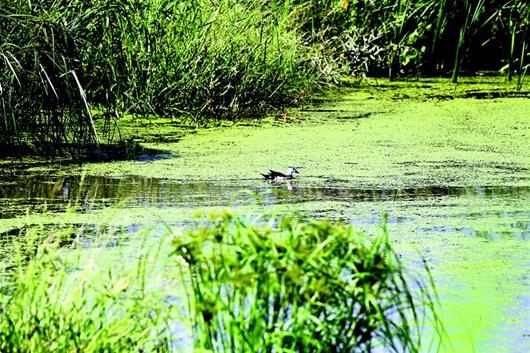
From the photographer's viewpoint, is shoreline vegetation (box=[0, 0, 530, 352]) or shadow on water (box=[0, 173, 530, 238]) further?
shadow on water (box=[0, 173, 530, 238])

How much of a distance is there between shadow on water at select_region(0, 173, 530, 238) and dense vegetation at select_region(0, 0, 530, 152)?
23 centimetres

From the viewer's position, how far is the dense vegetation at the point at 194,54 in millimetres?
4566

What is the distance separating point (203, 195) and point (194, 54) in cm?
221

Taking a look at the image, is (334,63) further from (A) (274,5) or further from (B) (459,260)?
(B) (459,260)

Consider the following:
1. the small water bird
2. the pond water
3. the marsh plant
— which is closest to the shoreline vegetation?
the marsh plant

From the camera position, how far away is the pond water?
3234 mm

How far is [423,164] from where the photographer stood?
5344 millimetres

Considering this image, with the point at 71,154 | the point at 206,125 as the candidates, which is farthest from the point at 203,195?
the point at 206,125

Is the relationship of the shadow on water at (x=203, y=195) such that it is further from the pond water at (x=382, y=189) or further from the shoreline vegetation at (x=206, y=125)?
the shoreline vegetation at (x=206, y=125)

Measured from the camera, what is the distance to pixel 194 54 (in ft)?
21.7

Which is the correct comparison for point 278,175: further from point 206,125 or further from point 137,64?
point 206,125

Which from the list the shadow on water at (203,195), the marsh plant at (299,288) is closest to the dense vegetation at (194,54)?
the shadow on water at (203,195)

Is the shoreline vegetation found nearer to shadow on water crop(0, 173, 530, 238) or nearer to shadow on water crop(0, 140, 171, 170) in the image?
shadow on water crop(0, 140, 171, 170)

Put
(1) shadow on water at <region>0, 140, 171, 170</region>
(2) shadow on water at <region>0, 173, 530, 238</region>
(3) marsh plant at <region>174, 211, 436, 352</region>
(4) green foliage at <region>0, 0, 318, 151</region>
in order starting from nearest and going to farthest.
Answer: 1. (3) marsh plant at <region>174, 211, 436, 352</region>
2. (2) shadow on water at <region>0, 173, 530, 238</region>
3. (4) green foliage at <region>0, 0, 318, 151</region>
4. (1) shadow on water at <region>0, 140, 171, 170</region>
